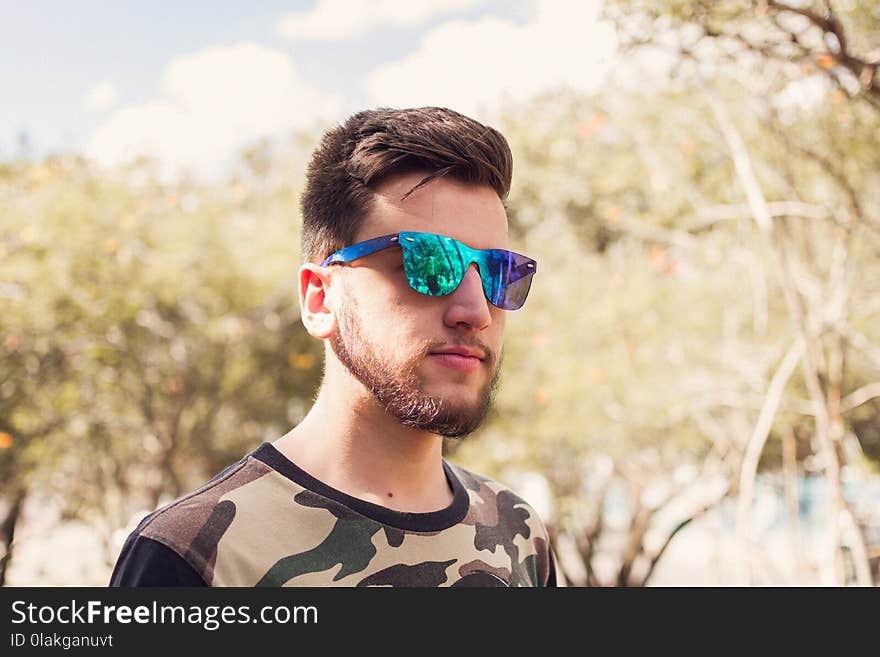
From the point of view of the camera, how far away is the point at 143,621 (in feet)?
5.27

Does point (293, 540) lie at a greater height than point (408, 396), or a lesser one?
lesser

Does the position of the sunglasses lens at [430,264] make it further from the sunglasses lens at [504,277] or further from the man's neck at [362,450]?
the man's neck at [362,450]

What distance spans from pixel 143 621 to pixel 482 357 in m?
0.83

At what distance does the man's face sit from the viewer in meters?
1.72

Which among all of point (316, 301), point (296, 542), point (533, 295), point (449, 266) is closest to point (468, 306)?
point (449, 266)

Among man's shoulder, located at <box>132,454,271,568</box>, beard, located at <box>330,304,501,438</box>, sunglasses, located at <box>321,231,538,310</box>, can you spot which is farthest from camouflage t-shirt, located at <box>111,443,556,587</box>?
sunglasses, located at <box>321,231,538,310</box>

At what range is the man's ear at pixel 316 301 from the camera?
1.85 m

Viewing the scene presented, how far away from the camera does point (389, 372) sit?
1729 mm

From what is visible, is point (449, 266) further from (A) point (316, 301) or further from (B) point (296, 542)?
(B) point (296, 542)

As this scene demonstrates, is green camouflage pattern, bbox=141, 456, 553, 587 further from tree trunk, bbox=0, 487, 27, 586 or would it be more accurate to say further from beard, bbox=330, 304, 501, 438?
tree trunk, bbox=0, 487, 27, 586

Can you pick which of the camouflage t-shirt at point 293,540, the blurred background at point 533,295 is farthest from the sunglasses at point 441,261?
the blurred background at point 533,295

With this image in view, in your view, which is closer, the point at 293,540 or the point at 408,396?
the point at 293,540

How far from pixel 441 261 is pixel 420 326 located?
0.46 feet

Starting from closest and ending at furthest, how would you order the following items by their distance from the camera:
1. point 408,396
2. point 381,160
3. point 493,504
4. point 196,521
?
point 196,521 → point 408,396 → point 381,160 → point 493,504
